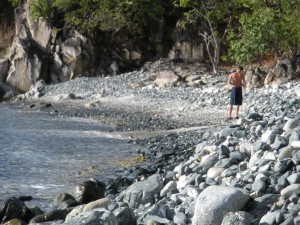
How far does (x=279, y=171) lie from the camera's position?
686 centimetres

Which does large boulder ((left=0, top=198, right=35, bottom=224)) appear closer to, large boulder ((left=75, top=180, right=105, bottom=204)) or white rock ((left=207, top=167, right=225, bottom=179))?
large boulder ((left=75, top=180, right=105, bottom=204))

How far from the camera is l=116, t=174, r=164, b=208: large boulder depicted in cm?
768

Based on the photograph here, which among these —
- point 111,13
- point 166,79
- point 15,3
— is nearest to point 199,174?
point 166,79

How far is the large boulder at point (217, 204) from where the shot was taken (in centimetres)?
591

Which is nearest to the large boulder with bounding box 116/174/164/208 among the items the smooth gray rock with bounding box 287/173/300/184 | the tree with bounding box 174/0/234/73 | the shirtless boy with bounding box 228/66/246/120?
→ the smooth gray rock with bounding box 287/173/300/184

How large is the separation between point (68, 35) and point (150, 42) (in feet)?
15.4

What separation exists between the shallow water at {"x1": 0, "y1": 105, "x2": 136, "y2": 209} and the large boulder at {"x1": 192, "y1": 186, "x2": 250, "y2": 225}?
12.9ft

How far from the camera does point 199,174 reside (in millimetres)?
7961

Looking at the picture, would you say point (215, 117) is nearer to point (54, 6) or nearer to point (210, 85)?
point (210, 85)

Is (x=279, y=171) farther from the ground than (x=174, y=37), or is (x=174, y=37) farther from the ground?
(x=174, y=37)

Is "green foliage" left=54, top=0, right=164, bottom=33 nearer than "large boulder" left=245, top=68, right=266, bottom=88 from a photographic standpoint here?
No

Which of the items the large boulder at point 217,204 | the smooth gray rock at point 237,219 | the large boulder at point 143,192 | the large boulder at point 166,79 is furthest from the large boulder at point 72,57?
the smooth gray rock at point 237,219

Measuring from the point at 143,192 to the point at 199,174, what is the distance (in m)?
0.81

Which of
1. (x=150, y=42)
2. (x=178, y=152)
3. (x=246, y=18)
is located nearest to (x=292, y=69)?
(x=246, y=18)
